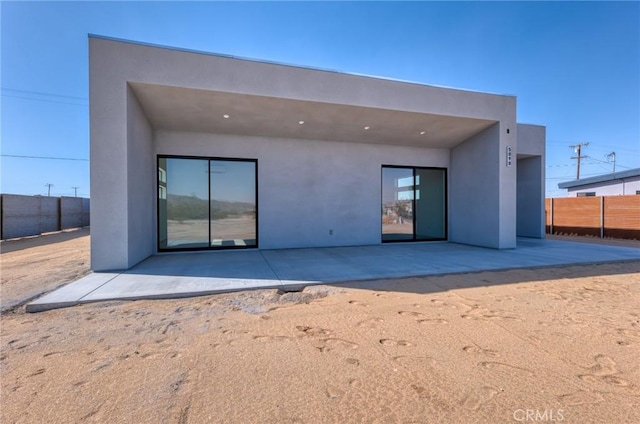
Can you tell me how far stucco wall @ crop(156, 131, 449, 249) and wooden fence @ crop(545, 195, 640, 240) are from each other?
8.84 metres

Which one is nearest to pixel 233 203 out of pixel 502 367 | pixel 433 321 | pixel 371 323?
pixel 371 323

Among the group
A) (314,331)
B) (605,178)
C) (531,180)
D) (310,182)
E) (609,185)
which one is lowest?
(314,331)

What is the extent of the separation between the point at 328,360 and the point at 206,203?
634 centimetres

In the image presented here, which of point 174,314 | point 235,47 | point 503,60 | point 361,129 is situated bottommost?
point 174,314

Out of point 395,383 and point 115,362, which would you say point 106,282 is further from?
point 395,383

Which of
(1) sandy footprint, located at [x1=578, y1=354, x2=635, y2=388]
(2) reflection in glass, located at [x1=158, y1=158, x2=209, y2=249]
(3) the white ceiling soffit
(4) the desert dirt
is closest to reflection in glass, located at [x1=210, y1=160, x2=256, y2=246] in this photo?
(2) reflection in glass, located at [x1=158, y1=158, x2=209, y2=249]

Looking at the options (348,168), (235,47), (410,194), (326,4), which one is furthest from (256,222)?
(326,4)

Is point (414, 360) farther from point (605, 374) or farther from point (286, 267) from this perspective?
point (286, 267)

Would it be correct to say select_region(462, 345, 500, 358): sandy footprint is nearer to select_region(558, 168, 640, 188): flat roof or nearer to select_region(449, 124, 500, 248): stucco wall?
select_region(449, 124, 500, 248): stucco wall

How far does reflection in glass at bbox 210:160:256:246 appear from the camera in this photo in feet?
24.6

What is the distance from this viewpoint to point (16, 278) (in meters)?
4.70

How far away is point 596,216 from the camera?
36.7ft

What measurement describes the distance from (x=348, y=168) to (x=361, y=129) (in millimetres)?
1310

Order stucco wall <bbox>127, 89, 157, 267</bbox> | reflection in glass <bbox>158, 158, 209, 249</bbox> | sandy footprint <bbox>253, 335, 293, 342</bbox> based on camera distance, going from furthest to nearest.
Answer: reflection in glass <bbox>158, 158, 209, 249</bbox> < stucco wall <bbox>127, 89, 157, 267</bbox> < sandy footprint <bbox>253, 335, 293, 342</bbox>
